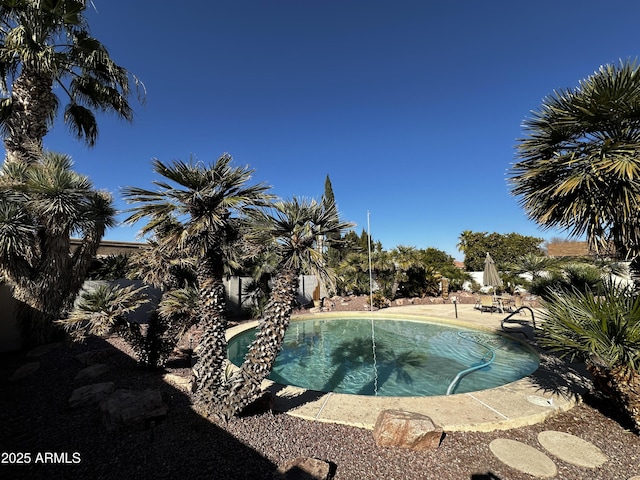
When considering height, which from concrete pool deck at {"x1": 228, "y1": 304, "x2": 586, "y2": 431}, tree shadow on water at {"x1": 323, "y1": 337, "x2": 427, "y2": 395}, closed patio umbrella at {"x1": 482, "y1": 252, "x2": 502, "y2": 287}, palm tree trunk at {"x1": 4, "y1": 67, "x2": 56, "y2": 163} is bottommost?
tree shadow on water at {"x1": 323, "y1": 337, "x2": 427, "y2": 395}

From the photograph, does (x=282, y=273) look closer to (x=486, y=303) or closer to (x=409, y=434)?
(x=409, y=434)

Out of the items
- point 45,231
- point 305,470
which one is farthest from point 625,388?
point 45,231

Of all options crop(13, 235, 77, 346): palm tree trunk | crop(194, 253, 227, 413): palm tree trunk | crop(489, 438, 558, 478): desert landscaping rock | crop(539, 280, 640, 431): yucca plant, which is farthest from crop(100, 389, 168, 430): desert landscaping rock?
crop(539, 280, 640, 431): yucca plant

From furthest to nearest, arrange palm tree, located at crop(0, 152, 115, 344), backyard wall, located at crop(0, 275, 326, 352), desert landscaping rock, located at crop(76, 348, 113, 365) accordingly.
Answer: backyard wall, located at crop(0, 275, 326, 352)
palm tree, located at crop(0, 152, 115, 344)
desert landscaping rock, located at crop(76, 348, 113, 365)

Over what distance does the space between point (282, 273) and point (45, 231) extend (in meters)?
7.24

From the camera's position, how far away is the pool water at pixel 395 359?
6215mm

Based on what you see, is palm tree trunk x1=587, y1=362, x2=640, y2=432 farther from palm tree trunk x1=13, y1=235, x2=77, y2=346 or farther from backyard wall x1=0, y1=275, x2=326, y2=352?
palm tree trunk x1=13, y1=235, x2=77, y2=346

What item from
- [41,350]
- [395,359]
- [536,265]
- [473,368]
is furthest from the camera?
[536,265]

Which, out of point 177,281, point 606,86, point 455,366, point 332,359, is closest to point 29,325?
point 177,281

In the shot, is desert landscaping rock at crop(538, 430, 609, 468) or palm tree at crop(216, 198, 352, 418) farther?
palm tree at crop(216, 198, 352, 418)

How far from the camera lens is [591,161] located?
430 centimetres

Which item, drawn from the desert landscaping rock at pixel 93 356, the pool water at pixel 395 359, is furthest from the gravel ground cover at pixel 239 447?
the pool water at pixel 395 359

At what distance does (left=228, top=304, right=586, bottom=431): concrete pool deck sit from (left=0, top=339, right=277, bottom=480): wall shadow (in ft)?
3.90

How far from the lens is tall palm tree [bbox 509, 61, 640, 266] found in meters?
4.05
